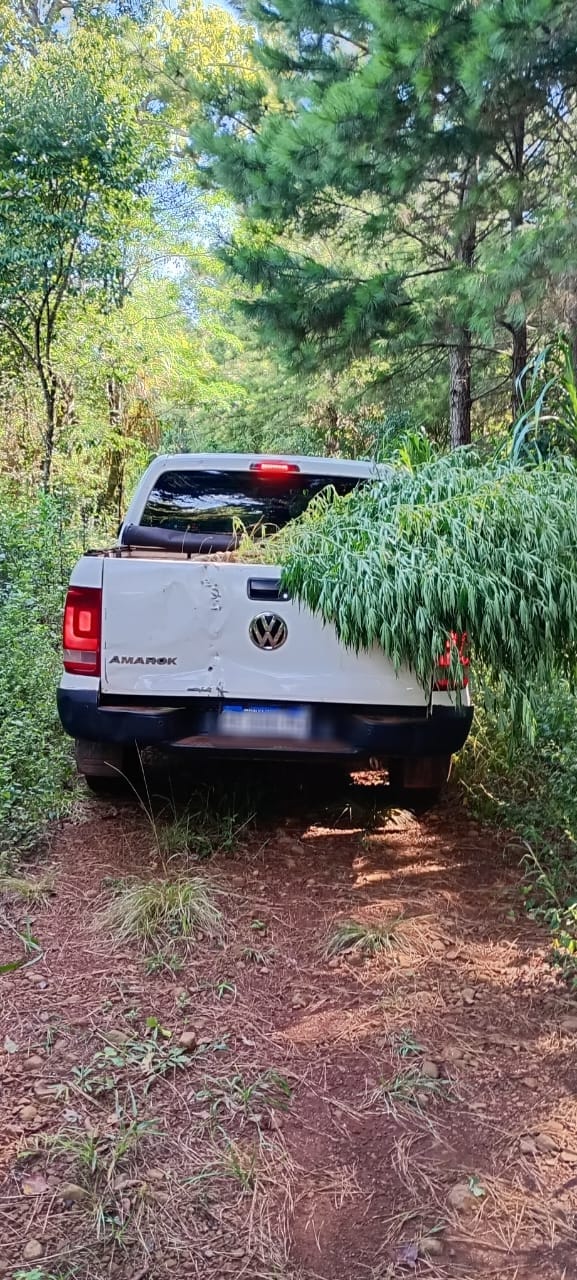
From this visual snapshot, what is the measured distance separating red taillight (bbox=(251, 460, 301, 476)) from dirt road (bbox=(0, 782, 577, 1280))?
2.17m

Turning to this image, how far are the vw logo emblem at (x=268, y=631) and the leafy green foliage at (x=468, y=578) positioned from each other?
16 centimetres

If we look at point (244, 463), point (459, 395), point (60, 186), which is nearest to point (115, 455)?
point (60, 186)

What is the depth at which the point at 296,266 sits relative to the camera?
751cm

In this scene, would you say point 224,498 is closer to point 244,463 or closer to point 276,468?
point 244,463

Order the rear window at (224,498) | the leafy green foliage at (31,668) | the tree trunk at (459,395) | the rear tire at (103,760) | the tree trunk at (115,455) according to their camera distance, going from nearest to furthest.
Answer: the rear tire at (103,760) < the leafy green foliage at (31,668) < the rear window at (224,498) < the tree trunk at (459,395) < the tree trunk at (115,455)

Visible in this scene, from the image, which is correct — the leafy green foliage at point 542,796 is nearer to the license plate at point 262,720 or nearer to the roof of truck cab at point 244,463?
the license plate at point 262,720

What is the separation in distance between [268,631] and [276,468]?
4.68ft

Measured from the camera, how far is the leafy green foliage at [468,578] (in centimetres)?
270

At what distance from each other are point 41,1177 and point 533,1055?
1.42m

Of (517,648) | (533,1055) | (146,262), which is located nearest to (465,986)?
(533,1055)

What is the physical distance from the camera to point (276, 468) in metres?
4.32

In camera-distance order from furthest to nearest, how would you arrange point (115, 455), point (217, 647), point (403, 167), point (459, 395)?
point (115, 455) → point (459, 395) → point (403, 167) → point (217, 647)

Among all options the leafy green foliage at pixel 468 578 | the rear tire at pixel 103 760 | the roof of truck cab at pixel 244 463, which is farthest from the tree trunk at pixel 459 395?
the rear tire at pixel 103 760

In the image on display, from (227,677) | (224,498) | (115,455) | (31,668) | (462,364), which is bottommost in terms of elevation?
(31,668)
